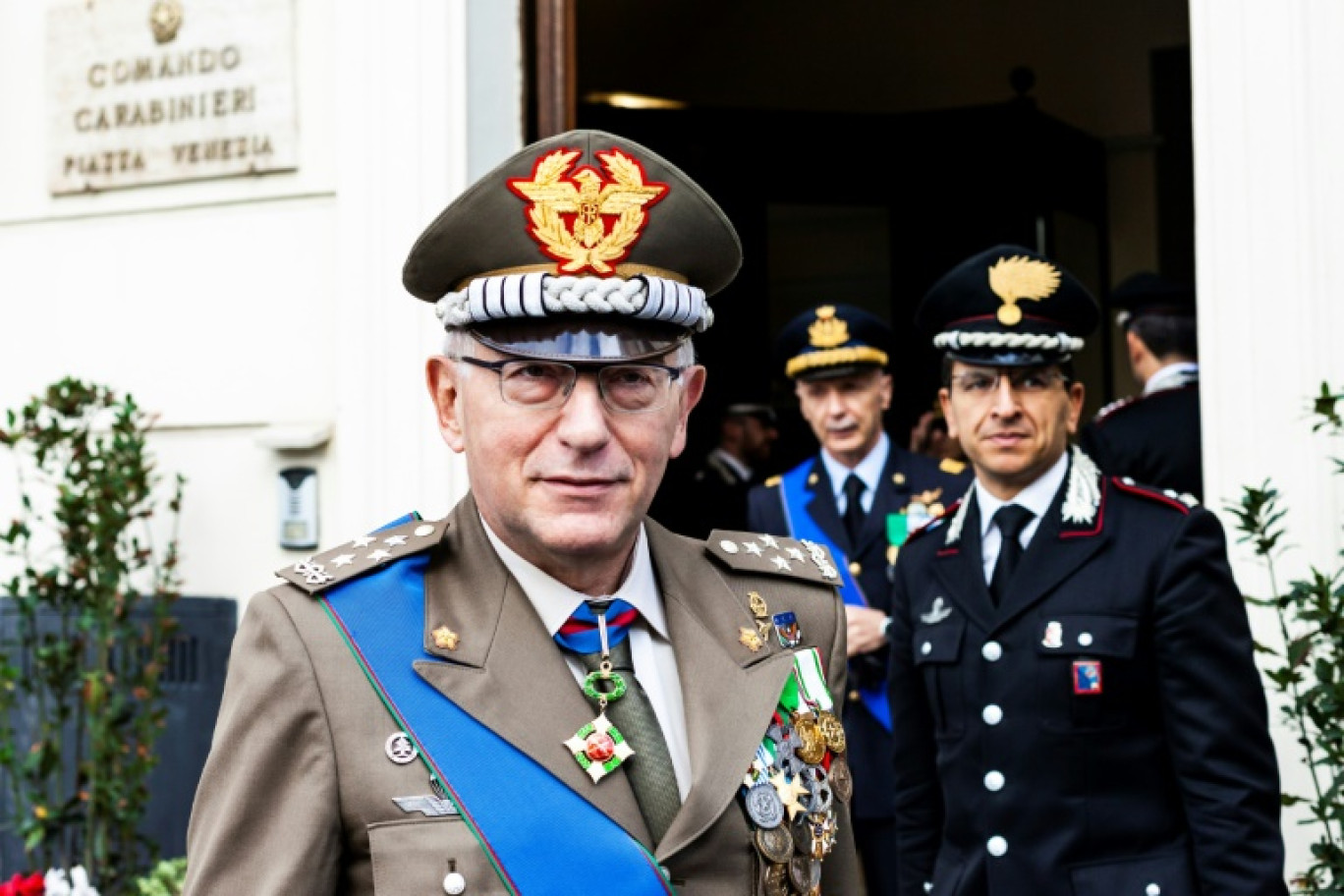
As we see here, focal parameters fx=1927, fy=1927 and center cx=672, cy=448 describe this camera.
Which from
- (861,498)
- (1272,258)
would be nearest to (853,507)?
(861,498)

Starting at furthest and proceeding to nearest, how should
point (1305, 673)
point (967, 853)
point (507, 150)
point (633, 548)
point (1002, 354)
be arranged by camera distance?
point (507, 150), point (1305, 673), point (1002, 354), point (967, 853), point (633, 548)

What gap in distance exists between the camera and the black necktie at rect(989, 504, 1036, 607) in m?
3.69

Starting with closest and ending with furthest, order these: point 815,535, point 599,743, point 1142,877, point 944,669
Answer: point 599,743 < point 1142,877 < point 944,669 < point 815,535

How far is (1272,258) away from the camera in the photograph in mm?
4629

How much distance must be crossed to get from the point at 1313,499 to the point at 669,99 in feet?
21.6

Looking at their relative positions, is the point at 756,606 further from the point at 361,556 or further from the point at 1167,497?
the point at 1167,497

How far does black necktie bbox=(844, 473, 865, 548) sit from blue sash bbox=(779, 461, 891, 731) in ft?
0.20

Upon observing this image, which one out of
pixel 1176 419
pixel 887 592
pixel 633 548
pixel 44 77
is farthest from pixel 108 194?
pixel 633 548

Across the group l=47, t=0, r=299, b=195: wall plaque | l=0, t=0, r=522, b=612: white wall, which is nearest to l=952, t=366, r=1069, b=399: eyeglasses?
l=0, t=0, r=522, b=612: white wall

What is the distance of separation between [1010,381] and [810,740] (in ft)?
5.80

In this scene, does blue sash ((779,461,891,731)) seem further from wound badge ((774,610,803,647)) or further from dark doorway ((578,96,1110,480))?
dark doorway ((578,96,1110,480))

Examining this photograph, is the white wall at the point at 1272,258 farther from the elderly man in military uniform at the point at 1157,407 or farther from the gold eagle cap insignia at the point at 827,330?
the gold eagle cap insignia at the point at 827,330

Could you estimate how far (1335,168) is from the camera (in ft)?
15.0

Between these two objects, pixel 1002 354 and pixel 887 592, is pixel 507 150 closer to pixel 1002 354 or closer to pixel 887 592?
pixel 887 592
